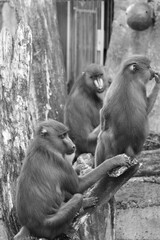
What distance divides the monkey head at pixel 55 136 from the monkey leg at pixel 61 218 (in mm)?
540

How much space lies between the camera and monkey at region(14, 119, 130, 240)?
18.5 feet

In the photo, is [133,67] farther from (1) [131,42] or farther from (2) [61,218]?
(1) [131,42]

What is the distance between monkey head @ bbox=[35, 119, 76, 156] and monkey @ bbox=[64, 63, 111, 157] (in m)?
2.86

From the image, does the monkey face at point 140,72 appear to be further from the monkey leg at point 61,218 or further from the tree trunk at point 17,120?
the monkey leg at point 61,218

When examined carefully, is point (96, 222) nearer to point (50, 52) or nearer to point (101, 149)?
point (101, 149)

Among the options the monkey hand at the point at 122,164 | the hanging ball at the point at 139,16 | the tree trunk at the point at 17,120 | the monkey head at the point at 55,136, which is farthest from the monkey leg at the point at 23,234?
the hanging ball at the point at 139,16

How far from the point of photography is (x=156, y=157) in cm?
855

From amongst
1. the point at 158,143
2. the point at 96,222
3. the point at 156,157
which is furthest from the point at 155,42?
the point at 96,222

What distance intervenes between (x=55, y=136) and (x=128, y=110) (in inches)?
43.8

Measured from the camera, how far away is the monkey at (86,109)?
8969 millimetres

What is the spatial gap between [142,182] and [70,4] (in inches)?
218

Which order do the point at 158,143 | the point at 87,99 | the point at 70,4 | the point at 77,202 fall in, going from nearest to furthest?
1. the point at 77,202
2. the point at 87,99
3. the point at 158,143
4. the point at 70,4

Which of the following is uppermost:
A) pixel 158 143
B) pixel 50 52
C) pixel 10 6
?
pixel 10 6

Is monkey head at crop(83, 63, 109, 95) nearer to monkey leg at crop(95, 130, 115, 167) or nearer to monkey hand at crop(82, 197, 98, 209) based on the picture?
monkey leg at crop(95, 130, 115, 167)
